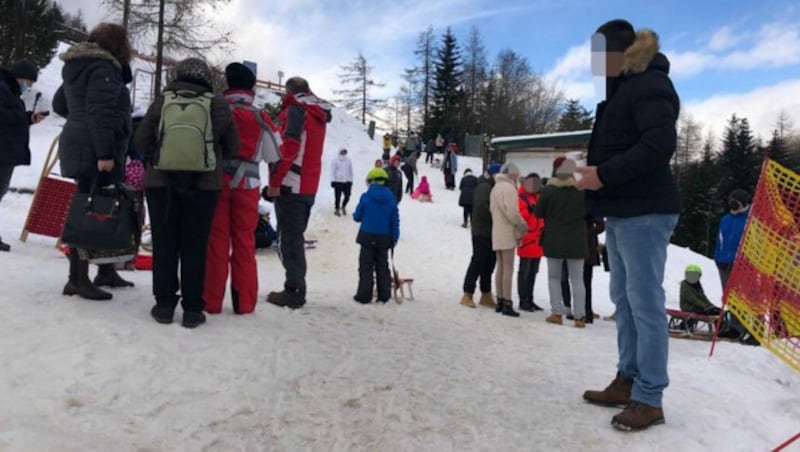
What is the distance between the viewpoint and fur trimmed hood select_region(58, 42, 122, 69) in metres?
4.48

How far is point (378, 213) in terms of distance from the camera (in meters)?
7.82

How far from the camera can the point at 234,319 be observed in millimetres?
4801

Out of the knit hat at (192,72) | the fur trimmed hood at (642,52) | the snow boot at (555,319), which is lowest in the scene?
the snow boot at (555,319)

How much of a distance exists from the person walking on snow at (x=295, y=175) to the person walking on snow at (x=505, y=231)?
303cm

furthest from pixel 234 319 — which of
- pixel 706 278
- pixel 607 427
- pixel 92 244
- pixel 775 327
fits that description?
pixel 706 278

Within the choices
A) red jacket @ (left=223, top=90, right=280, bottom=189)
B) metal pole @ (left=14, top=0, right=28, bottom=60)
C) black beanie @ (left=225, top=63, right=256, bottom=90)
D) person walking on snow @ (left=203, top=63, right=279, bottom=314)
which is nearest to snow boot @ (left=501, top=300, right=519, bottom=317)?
person walking on snow @ (left=203, top=63, right=279, bottom=314)

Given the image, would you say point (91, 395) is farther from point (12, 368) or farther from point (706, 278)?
→ point (706, 278)

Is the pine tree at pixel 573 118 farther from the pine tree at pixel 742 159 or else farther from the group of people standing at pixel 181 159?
the group of people standing at pixel 181 159

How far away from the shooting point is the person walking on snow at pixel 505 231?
26.0ft

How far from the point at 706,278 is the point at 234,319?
52.0 feet

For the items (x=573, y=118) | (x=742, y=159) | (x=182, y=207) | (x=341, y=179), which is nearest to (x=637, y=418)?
(x=182, y=207)

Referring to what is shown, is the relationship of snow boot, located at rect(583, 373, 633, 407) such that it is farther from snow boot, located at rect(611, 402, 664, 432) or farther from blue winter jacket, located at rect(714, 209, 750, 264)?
blue winter jacket, located at rect(714, 209, 750, 264)

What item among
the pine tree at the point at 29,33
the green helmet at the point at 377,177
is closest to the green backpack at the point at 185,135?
the green helmet at the point at 377,177

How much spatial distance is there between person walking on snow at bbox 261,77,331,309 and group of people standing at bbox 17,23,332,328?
14.5 inches
